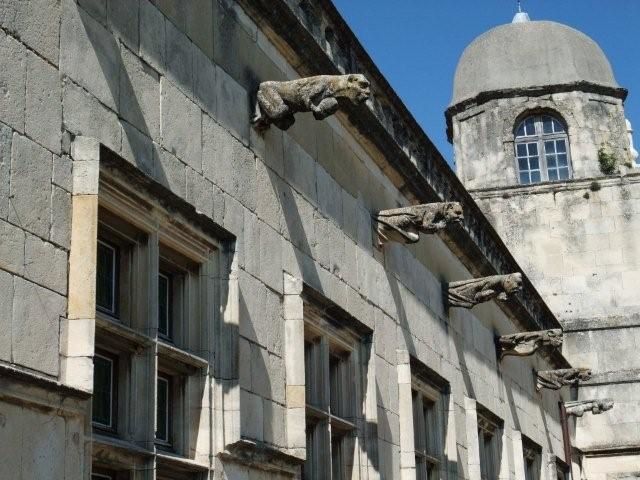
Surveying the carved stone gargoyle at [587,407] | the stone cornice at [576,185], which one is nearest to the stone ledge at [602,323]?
the carved stone gargoyle at [587,407]

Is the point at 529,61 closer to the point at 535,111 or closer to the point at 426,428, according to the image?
the point at 535,111

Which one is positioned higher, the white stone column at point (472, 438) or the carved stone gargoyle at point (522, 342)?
the carved stone gargoyle at point (522, 342)

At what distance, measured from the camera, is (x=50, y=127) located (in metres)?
5.07

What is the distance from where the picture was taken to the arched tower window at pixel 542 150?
2075cm

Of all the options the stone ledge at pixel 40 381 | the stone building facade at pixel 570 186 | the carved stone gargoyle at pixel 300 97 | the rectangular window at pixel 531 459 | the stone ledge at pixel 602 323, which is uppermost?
the stone building facade at pixel 570 186

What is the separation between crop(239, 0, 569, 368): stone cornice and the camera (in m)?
7.94

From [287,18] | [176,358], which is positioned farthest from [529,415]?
[176,358]

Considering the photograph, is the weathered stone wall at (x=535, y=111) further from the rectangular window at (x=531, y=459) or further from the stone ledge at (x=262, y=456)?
the stone ledge at (x=262, y=456)

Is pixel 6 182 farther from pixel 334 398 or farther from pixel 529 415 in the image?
pixel 529 415

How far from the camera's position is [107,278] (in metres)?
5.75

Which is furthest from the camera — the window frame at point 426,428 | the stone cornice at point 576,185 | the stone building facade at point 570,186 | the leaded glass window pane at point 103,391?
the stone cornice at point 576,185

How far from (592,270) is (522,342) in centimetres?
593

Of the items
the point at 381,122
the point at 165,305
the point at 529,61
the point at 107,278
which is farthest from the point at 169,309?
the point at 529,61

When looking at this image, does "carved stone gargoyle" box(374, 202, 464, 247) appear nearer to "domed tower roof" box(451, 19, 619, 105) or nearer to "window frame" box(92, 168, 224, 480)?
"window frame" box(92, 168, 224, 480)
